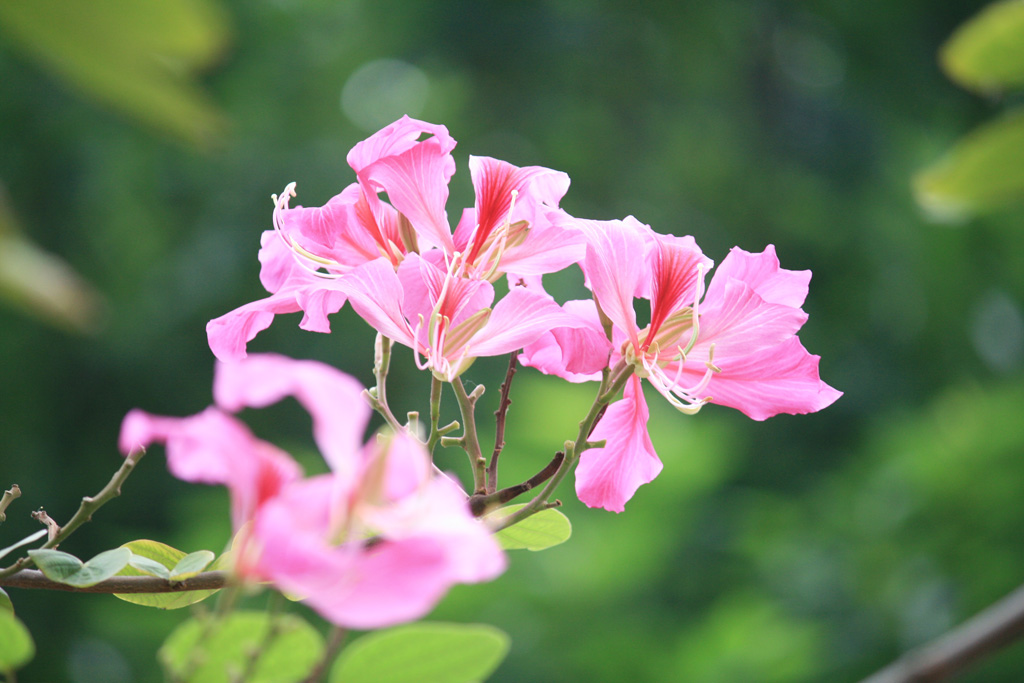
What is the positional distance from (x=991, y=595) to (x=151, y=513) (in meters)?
3.56

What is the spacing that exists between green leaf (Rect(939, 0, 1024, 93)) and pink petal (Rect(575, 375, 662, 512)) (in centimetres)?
35

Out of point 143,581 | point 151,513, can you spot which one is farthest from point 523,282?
point 151,513

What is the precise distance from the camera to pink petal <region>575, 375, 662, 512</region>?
1.76ft

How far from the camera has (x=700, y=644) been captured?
2121 millimetres

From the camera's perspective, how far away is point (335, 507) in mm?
260

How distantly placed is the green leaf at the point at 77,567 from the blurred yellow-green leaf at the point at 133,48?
26 cm

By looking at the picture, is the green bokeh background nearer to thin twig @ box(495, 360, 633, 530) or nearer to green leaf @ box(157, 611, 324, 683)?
thin twig @ box(495, 360, 633, 530)

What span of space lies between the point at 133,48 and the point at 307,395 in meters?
0.11

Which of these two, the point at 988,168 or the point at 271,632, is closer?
the point at 271,632

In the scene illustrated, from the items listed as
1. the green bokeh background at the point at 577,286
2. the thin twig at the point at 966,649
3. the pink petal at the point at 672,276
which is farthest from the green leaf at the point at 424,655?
the green bokeh background at the point at 577,286

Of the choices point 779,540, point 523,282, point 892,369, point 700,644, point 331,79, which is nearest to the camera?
point 523,282

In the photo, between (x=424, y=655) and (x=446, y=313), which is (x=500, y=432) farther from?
(x=424, y=655)

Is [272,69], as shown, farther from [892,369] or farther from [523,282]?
[523,282]

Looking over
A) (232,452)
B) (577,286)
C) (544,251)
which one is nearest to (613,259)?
(544,251)
